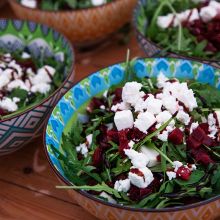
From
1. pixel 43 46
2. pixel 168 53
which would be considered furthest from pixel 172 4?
pixel 43 46

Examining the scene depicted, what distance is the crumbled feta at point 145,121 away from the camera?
0.83 metres

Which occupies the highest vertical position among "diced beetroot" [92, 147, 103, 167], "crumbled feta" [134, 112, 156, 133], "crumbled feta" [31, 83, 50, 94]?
"crumbled feta" [134, 112, 156, 133]

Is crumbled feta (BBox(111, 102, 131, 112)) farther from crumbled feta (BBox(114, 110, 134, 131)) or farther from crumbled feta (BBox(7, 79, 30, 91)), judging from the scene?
crumbled feta (BBox(7, 79, 30, 91))

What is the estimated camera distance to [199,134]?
2.76ft

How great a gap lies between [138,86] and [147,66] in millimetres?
177

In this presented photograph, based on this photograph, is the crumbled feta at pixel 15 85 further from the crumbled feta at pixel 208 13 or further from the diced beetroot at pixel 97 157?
the crumbled feta at pixel 208 13

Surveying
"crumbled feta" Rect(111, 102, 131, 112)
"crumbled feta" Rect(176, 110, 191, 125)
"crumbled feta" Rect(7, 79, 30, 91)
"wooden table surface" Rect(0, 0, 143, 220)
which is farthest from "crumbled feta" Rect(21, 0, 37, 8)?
"crumbled feta" Rect(176, 110, 191, 125)

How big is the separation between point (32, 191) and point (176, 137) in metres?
0.36

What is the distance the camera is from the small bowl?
1.23 metres

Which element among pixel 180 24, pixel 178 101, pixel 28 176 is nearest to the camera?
pixel 178 101

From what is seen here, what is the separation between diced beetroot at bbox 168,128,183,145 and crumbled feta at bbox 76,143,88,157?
0.58 feet

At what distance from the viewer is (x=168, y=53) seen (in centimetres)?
107

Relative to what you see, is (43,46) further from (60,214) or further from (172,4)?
(60,214)

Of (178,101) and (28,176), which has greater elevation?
(178,101)
